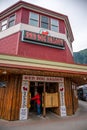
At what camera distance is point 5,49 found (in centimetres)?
1216

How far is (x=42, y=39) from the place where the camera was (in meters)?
12.0

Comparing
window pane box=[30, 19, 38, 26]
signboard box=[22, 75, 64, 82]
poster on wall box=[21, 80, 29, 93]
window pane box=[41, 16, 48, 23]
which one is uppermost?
window pane box=[41, 16, 48, 23]

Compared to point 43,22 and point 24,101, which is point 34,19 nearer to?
point 43,22

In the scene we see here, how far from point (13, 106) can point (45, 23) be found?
9.46 m

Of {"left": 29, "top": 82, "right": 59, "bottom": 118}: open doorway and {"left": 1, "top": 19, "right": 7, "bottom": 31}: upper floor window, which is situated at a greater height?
{"left": 1, "top": 19, "right": 7, "bottom": 31}: upper floor window

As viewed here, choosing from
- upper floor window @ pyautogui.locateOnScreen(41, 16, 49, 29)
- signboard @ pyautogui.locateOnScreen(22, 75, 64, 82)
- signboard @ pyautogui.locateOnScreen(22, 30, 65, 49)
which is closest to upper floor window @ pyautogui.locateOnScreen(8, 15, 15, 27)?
signboard @ pyautogui.locateOnScreen(22, 30, 65, 49)

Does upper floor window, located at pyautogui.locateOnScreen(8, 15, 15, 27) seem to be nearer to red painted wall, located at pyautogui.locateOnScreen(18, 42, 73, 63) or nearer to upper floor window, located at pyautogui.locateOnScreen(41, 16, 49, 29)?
upper floor window, located at pyautogui.locateOnScreen(41, 16, 49, 29)

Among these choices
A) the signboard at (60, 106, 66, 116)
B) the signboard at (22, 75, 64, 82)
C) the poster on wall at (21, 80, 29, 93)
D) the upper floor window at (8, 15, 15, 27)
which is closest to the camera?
the poster on wall at (21, 80, 29, 93)

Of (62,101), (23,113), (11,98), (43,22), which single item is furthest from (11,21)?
(62,101)

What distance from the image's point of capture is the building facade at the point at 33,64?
8219 millimetres

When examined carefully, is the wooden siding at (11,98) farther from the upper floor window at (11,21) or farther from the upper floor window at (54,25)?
the upper floor window at (54,25)

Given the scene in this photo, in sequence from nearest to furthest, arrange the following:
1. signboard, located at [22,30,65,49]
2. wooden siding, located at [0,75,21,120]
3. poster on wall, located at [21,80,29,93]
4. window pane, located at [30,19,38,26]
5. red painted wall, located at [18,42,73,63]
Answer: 1. wooden siding, located at [0,75,21,120]
2. poster on wall, located at [21,80,29,93]
3. red painted wall, located at [18,42,73,63]
4. signboard, located at [22,30,65,49]
5. window pane, located at [30,19,38,26]

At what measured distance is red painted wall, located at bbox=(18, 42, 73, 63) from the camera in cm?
1114

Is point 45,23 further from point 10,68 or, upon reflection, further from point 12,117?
point 12,117
